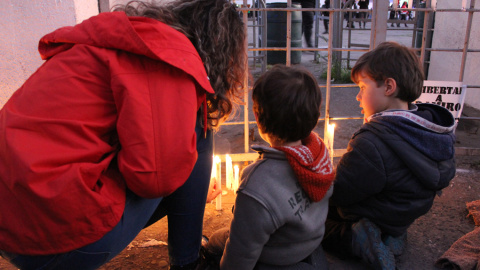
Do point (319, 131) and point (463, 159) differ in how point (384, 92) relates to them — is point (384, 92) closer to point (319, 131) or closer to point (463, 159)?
point (463, 159)

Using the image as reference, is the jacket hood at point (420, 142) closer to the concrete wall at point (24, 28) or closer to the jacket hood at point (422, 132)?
the jacket hood at point (422, 132)

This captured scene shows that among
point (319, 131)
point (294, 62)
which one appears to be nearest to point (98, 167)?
point (319, 131)

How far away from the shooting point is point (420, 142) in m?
1.84

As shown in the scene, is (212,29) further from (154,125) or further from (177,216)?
(177,216)

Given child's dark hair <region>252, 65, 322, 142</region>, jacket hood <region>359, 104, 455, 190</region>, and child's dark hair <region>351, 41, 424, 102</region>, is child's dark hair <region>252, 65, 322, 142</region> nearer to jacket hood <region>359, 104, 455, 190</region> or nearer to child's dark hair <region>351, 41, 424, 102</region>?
jacket hood <region>359, 104, 455, 190</region>

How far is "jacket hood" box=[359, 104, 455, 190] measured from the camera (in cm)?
183

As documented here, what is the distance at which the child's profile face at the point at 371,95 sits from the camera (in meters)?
2.01

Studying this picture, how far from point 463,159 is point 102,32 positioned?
317 cm

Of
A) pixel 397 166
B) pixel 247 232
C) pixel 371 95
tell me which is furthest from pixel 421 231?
pixel 247 232

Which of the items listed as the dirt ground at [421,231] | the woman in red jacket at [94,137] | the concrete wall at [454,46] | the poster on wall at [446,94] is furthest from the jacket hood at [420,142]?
the concrete wall at [454,46]

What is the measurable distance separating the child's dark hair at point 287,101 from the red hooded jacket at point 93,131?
0.94ft

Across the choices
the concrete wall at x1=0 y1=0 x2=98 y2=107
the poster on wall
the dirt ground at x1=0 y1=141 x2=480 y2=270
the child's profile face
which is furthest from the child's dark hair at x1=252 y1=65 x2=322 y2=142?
the poster on wall

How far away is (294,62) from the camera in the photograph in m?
8.59

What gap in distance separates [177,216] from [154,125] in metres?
0.64
